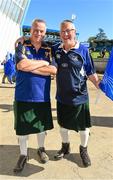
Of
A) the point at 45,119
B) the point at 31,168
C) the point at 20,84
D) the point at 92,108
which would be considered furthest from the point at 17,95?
the point at 92,108

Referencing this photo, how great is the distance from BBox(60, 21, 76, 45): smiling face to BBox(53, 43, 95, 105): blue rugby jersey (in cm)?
11

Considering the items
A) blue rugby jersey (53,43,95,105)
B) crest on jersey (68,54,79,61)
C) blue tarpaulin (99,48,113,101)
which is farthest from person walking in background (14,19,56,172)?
blue tarpaulin (99,48,113,101)

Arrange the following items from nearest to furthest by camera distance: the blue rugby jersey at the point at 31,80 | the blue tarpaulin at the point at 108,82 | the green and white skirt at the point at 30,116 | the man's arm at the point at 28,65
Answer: the man's arm at the point at 28,65
the blue rugby jersey at the point at 31,80
the green and white skirt at the point at 30,116
the blue tarpaulin at the point at 108,82

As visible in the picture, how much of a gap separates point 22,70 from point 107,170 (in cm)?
172

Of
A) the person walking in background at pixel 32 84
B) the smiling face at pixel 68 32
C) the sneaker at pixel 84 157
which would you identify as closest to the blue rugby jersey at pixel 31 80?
the person walking in background at pixel 32 84

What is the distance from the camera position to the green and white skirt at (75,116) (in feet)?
17.3

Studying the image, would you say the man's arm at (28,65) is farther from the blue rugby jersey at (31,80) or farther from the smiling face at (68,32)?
the smiling face at (68,32)

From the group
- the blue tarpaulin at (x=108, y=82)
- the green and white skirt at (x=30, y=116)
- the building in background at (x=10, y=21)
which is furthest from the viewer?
the building in background at (x=10, y=21)

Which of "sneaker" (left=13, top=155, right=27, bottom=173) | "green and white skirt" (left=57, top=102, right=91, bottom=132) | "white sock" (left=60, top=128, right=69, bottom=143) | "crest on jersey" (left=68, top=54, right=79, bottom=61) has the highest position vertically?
"crest on jersey" (left=68, top=54, right=79, bottom=61)

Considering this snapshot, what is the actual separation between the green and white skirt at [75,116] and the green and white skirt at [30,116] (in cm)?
22

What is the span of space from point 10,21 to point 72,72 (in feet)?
150

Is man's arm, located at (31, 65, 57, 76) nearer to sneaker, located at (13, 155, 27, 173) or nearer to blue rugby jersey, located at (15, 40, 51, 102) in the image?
blue rugby jersey, located at (15, 40, 51, 102)

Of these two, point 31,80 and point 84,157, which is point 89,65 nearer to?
point 31,80

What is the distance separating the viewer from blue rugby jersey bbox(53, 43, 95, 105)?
→ 509 cm
